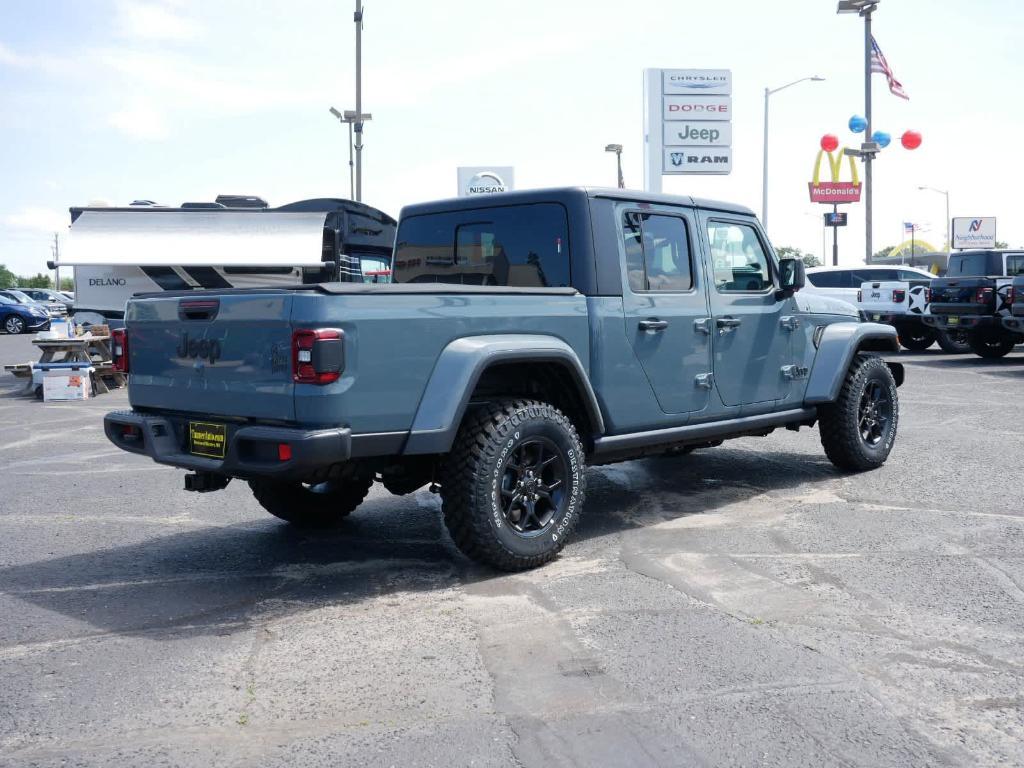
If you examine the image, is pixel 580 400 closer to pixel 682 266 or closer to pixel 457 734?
pixel 682 266

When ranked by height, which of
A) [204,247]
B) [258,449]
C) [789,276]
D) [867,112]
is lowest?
[258,449]

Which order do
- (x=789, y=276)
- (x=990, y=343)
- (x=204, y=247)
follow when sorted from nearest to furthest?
(x=789, y=276)
(x=204, y=247)
(x=990, y=343)

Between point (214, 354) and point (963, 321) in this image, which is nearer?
point (214, 354)

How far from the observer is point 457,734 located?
322 centimetres

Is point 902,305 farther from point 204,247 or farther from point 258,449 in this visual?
point 258,449

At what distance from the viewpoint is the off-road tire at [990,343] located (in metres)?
18.5

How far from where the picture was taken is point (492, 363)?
478 centimetres

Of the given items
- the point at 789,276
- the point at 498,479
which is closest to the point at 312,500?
the point at 498,479

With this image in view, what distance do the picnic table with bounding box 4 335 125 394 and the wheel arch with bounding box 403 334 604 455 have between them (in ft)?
36.7

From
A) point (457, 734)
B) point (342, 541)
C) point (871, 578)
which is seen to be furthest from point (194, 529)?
point (871, 578)

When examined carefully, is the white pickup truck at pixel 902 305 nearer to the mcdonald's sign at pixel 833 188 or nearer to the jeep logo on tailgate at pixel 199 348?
the jeep logo on tailgate at pixel 199 348

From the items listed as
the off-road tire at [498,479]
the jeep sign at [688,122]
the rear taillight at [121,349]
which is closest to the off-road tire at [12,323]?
the jeep sign at [688,122]

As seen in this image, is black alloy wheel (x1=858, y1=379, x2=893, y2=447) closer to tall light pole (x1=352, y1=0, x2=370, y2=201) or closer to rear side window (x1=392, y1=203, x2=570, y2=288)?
rear side window (x1=392, y1=203, x2=570, y2=288)

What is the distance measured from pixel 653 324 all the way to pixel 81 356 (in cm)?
1232
